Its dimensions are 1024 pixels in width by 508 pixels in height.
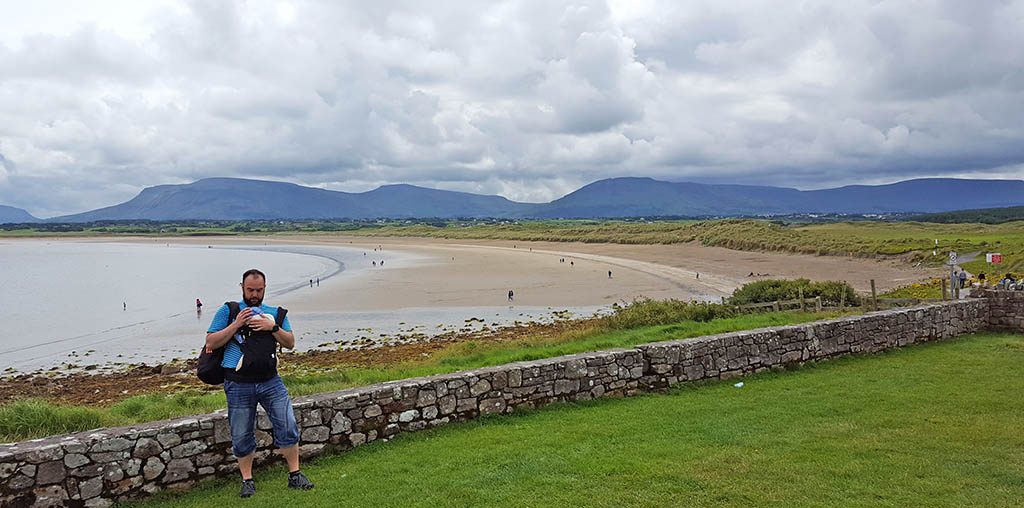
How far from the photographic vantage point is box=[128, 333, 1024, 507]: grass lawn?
571cm

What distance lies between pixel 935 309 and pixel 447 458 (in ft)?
37.4

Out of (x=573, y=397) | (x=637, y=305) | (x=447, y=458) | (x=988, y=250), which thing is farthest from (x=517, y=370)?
(x=988, y=250)

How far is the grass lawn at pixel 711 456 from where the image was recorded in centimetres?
571

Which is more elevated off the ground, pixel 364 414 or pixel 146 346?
pixel 364 414

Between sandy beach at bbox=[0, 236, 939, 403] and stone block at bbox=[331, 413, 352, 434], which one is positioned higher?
stone block at bbox=[331, 413, 352, 434]

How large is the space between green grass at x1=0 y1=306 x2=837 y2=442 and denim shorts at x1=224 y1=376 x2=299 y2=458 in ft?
9.42

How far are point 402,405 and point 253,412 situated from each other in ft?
6.44

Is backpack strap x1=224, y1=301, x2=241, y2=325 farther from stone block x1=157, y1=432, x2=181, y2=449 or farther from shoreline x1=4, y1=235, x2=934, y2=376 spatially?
shoreline x1=4, y1=235, x2=934, y2=376

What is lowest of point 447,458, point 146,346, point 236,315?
point 146,346

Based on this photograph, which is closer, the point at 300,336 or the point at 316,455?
the point at 316,455

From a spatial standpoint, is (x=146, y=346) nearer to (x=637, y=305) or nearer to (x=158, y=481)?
(x=637, y=305)

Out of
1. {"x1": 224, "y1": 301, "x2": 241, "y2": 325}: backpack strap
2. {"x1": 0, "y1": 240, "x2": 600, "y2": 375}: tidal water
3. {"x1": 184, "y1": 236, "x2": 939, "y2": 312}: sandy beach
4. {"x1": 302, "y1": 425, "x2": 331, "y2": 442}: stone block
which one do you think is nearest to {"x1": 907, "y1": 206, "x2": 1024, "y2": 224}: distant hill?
{"x1": 184, "y1": 236, "x2": 939, "y2": 312}: sandy beach

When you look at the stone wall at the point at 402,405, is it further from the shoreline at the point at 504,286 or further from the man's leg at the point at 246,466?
the shoreline at the point at 504,286

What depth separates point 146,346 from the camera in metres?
25.3
